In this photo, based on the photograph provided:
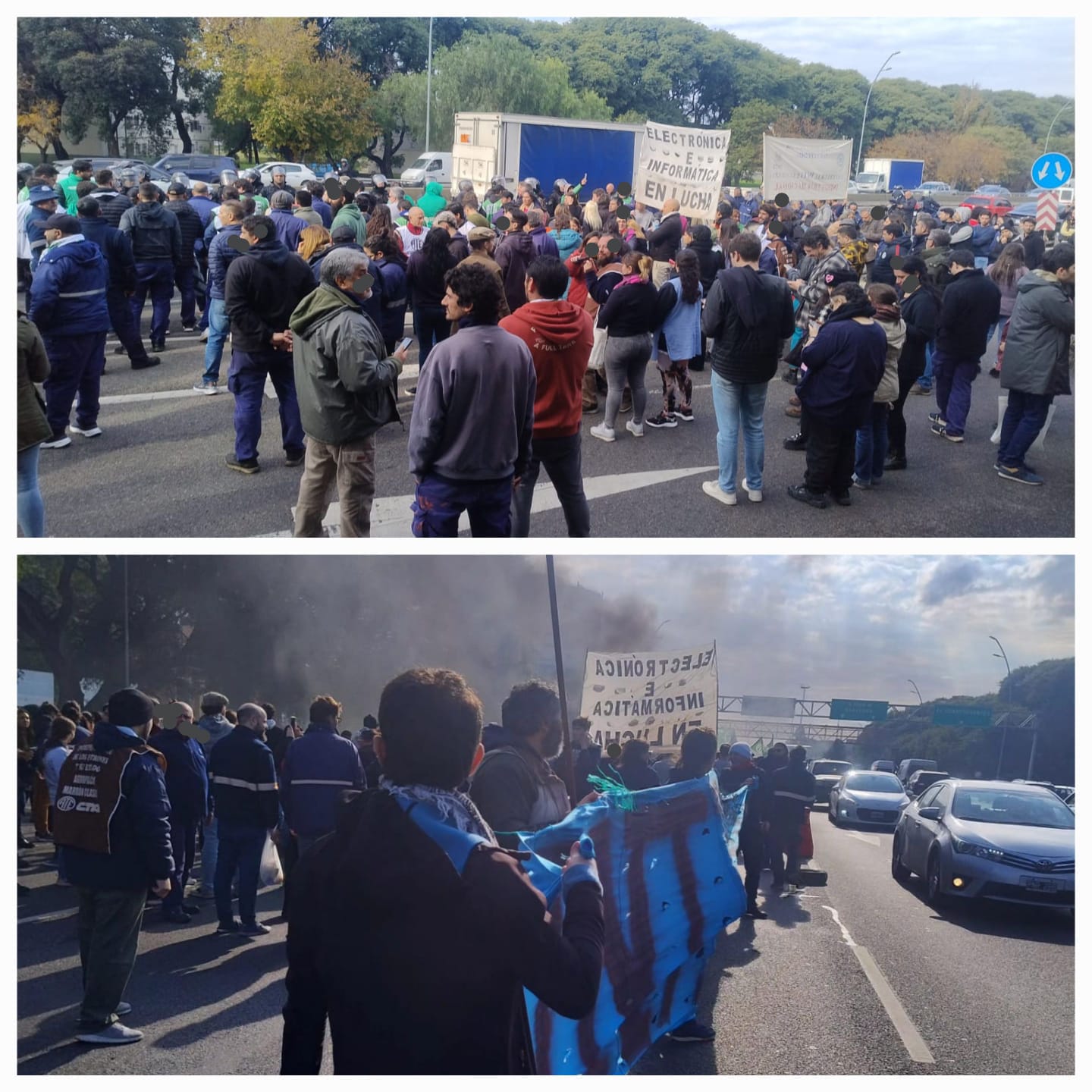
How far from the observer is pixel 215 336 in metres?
9.09

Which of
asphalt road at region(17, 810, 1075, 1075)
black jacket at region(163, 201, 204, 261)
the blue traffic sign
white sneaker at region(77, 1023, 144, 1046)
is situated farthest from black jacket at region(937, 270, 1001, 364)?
white sneaker at region(77, 1023, 144, 1046)

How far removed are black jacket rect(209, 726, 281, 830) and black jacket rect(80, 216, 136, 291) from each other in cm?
569

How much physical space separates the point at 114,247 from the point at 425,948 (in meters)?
7.87

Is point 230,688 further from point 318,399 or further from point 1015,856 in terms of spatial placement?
point 1015,856

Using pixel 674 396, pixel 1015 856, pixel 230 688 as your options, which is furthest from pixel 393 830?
pixel 674 396

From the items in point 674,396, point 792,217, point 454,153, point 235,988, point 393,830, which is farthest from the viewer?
point 454,153

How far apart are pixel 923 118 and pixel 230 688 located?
36317 mm

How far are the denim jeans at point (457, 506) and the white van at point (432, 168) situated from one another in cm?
2759

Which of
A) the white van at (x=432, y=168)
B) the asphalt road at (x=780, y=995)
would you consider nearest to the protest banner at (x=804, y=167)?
the asphalt road at (x=780, y=995)

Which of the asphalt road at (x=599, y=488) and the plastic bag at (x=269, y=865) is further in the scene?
the asphalt road at (x=599, y=488)

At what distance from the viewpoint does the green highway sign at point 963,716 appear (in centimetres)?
530

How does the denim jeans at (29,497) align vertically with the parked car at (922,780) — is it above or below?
above

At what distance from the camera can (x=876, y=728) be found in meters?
5.56

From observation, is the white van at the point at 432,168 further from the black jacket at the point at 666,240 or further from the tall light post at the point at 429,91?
the black jacket at the point at 666,240
